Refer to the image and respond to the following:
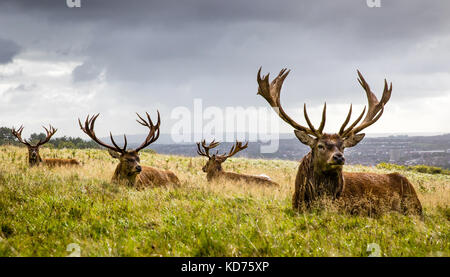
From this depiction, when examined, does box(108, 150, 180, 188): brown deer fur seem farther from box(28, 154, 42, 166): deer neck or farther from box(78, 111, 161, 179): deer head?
box(28, 154, 42, 166): deer neck

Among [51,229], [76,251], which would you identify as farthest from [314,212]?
[51,229]

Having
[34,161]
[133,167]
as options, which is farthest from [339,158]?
[34,161]

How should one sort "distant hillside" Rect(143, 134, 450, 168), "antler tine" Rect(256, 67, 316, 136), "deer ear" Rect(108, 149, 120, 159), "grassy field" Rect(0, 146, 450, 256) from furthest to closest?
"distant hillside" Rect(143, 134, 450, 168), "deer ear" Rect(108, 149, 120, 159), "antler tine" Rect(256, 67, 316, 136), "grassy field" Rect(0, 146, 450, 256)

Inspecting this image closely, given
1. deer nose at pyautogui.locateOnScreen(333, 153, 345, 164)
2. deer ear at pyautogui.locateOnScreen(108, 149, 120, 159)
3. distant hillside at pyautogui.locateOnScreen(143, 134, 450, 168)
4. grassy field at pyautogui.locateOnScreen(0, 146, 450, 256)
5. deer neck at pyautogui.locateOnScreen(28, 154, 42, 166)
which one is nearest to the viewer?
grassy field at pyautogui.locateOnScreen(0, 146, 450, 256)

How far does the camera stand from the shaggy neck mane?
5926mm

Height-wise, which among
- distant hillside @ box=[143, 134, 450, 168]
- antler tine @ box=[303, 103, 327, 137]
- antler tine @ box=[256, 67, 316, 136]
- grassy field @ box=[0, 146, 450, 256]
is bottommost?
distant hillside @ box=[143, 134, 450, 168]

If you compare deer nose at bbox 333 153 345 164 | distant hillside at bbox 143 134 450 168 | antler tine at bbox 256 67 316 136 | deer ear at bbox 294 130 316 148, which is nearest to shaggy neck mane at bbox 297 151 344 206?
deer ear at bbox 294 130 316 148

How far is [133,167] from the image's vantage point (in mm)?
9133

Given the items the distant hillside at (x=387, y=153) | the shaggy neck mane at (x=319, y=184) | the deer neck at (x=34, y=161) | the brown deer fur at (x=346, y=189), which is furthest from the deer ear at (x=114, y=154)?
the deer neck at (x=34, y=161)
